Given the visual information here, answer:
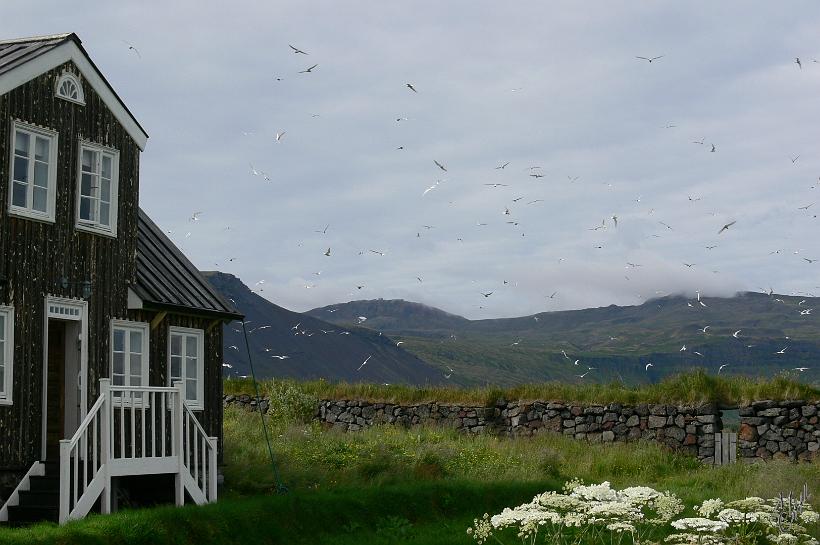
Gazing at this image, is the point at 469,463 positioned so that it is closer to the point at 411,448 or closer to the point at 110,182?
the point at 411,448

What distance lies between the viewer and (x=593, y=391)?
34938 mm

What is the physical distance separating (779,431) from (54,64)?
20.5m

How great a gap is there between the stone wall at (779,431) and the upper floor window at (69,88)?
63.6 ft

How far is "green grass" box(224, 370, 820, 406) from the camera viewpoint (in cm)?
3169

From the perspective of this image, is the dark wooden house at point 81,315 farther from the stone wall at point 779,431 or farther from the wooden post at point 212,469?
the stone wall at point 779,431

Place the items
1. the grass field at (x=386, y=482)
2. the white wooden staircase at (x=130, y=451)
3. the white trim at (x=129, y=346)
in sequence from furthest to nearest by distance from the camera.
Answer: the white trim at (x=129, y=346) < the white wooden staircase at (x=130, y=451) < the grass field at (x=386, y=482)

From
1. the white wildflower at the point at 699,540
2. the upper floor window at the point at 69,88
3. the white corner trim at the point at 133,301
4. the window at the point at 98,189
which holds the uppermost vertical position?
the upper floor window at the point at 69,88

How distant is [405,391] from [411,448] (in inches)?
384

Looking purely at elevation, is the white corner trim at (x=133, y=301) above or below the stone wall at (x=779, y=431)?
above

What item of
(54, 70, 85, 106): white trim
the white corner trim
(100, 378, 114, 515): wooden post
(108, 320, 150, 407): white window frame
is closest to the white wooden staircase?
(100, 378, 114, 515): wooden post

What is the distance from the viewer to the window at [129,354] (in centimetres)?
2139

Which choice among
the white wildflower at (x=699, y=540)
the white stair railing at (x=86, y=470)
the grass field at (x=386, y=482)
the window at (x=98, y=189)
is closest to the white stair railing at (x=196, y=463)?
the grass field at (x=386, y=482)

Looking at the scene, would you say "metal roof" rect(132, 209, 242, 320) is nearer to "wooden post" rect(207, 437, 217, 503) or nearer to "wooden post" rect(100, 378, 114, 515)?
"wooden post" rect(207, 437, 217, 503)

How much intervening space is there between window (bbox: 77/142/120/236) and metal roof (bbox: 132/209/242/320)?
4.57 feet
